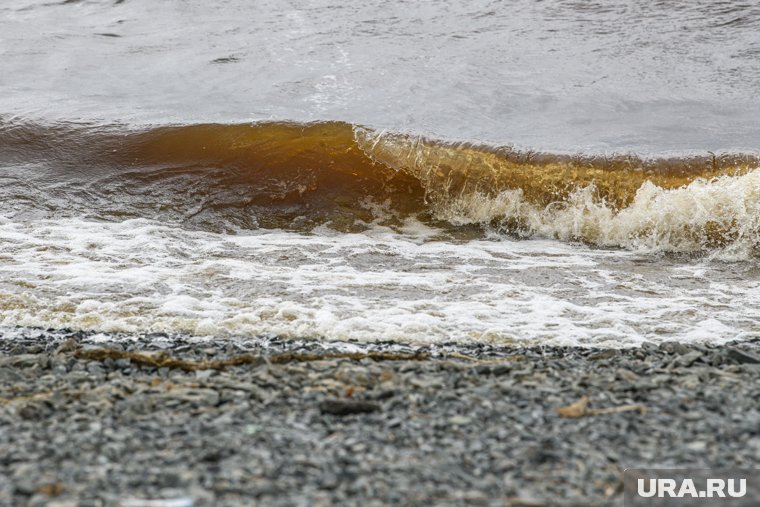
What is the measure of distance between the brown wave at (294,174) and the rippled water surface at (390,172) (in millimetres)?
33

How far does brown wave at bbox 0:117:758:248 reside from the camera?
9992 millimetres

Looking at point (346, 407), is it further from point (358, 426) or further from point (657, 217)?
point (657, 217)

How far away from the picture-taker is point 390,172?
10.8m

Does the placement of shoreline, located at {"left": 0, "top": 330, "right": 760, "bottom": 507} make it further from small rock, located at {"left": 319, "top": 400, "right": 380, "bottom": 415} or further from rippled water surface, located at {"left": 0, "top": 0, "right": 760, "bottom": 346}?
rippled water surface, located at {"left": 0, "top": 0, "right": 760, "bottom": 346}

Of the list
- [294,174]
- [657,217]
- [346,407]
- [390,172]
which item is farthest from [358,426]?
[294,174]

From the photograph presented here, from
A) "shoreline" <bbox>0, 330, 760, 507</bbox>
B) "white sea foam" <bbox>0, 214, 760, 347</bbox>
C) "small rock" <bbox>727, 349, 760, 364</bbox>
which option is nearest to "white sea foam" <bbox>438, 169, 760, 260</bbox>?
"white sea foam" <bbox>0, 214, 760, 347</bbox>

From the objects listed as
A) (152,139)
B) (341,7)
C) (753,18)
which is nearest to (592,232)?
(152,139)

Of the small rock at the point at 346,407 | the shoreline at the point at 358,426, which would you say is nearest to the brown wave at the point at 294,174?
the shoreline at the point at 358,426

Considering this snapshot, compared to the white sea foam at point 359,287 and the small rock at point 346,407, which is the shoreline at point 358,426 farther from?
the white sea foam at point 359,287

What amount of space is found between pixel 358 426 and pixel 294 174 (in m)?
7.45

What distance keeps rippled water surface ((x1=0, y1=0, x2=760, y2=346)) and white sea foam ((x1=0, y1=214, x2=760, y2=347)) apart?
3 centimetres

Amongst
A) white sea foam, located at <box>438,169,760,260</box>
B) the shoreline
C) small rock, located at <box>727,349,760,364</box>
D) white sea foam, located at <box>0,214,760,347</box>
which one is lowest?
white sea foam, located at <box>438,169,760,260</box>

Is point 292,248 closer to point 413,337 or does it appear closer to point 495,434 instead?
point 413,337

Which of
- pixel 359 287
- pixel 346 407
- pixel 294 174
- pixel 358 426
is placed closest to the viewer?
pixel 358 426
